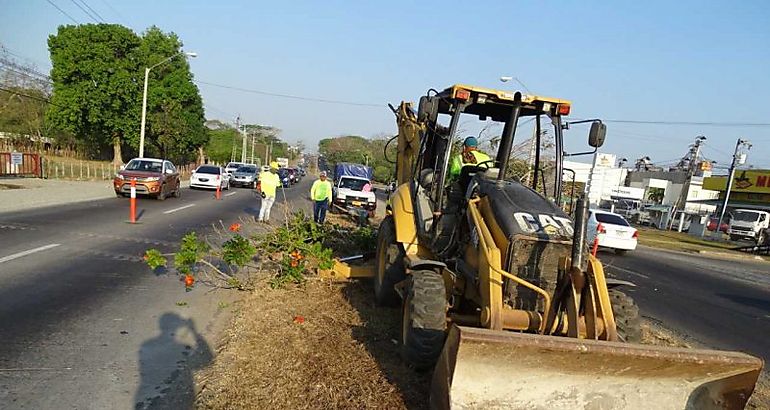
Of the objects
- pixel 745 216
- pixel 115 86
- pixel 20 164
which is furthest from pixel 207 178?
pixel 745 216

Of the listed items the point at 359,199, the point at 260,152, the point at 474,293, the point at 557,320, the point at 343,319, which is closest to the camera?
the point at 557,320

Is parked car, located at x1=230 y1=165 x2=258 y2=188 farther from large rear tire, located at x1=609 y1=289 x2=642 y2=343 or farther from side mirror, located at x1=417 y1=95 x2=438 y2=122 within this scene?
large rear tire, located at x1=609 y1=289 x2=642 y2=343

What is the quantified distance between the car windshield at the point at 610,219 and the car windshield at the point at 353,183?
366 inches

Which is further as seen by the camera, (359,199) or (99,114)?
(99,114)

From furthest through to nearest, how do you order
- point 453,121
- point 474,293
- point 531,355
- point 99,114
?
point 99,114 < point 453,121 < point 474,293 < point 531,355

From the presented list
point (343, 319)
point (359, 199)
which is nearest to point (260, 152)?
point (359, 199)

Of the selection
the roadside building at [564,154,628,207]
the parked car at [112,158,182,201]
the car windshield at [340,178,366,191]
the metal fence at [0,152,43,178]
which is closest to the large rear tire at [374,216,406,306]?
the parked car at [112,158,182,201]

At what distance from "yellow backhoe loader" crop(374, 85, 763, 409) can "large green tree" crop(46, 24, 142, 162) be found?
3947 centimetres

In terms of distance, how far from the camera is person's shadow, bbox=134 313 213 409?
4.23 m

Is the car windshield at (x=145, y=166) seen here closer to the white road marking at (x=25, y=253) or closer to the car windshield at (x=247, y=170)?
the white road marking at (x=25, y=253)

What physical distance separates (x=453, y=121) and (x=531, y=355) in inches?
122

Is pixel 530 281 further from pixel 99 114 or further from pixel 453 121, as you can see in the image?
pixel 99 114

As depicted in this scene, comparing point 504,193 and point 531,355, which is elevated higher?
point 504,193

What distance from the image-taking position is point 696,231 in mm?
40906
